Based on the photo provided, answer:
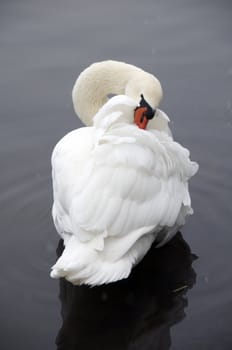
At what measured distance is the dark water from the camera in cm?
433

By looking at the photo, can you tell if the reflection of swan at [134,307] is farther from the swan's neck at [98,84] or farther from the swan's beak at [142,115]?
the swan's neck at [98,84]

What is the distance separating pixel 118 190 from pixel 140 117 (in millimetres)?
651

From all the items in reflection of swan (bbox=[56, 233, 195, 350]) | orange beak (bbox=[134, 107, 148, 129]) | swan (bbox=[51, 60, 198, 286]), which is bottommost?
reflection of swan (bbox=[56, 233, 195, 350])

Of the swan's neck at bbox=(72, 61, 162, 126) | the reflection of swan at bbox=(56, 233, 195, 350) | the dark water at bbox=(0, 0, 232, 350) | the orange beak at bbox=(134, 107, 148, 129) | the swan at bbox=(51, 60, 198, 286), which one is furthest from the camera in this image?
Answer: the swan's neck at bbox=(72, 61, 162, 126)

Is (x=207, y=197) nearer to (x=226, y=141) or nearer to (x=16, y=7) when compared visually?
(x=226, y=141)

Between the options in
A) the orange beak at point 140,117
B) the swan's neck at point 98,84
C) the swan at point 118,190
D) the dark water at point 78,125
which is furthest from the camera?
the swan's neck at point 98,84

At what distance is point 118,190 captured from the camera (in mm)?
4113

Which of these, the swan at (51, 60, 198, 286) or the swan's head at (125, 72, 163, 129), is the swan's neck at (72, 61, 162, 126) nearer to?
the swan's head at (125, 72, 163, 129)

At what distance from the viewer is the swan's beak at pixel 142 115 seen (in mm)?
4582

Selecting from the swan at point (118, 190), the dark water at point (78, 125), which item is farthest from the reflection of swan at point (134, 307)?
the swan at point (118, 190)

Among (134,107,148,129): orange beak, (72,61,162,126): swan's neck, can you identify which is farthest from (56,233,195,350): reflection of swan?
(72,61,162,126): swan's neck

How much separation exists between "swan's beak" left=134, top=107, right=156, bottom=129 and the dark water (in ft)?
2.86

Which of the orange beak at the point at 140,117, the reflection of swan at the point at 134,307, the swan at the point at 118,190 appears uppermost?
the orange beak at the point at 140,117

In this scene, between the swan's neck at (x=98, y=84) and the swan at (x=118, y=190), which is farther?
the swan's neck at (x=98, y=84)
